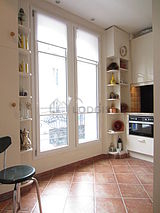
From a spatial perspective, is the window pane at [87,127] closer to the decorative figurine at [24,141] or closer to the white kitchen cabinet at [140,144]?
the white kitchen cabinet at [140,144]

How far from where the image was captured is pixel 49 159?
2574 mm

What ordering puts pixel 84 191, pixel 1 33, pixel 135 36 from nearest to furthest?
pixel 1 33 < pixel 84 191 < pixel 135 36

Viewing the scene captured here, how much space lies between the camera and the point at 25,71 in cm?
212

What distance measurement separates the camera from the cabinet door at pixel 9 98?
1826 mm

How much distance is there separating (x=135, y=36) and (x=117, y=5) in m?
1.32

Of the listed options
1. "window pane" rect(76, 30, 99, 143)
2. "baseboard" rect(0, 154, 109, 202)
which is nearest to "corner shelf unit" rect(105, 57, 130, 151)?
"window pane" rect(76, 30, 99, 143)

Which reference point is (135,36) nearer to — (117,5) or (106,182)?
(117,5)

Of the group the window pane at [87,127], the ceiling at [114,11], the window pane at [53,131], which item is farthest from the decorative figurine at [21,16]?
the window pane at [87,127]

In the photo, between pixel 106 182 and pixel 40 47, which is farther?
pixel 40 47

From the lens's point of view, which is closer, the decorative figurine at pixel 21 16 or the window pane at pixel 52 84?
the decorative figurine at pixel 21 16

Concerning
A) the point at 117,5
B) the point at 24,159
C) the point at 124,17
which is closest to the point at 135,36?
the point at 124,17

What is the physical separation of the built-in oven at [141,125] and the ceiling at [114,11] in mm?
2014

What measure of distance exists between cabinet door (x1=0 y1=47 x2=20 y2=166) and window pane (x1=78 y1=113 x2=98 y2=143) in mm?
1406

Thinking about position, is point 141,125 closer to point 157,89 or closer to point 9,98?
point 157,89
